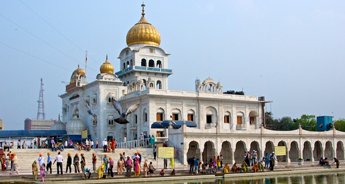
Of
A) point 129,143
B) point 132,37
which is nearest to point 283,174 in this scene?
point 129,143

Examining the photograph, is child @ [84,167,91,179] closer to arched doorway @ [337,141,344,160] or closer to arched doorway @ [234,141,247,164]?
arched doorway @ [234,141,247,164]

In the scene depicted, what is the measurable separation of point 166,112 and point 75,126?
35.7 feet

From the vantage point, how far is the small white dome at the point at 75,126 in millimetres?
50719

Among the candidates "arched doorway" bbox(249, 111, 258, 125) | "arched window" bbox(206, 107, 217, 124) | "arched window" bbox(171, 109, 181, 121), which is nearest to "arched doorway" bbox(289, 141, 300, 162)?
"arched doorway" bbox(249, 111, 258, 125)

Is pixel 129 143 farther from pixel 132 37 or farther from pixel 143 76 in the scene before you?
pixel 132 37

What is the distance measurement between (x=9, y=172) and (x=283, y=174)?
1810cm

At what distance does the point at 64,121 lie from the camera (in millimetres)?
58531

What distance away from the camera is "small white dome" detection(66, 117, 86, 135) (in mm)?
50719

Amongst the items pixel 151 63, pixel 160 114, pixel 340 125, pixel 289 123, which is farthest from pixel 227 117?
pixel 289 123

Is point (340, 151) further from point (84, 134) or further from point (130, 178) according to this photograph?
point (130, 178)

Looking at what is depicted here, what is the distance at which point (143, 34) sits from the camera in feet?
187

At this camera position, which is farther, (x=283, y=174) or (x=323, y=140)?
(x=323, y=140)

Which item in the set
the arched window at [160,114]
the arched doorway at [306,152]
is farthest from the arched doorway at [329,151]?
the arched window at [160,114]

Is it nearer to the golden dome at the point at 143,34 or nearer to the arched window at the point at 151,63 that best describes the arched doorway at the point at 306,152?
the arched window at the point at 151,63
